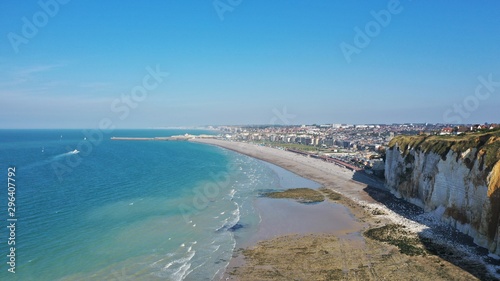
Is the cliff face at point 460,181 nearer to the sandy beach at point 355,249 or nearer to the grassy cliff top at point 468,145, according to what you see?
the grassy cliff top at point 468,145

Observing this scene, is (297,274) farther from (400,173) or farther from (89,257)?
(400,173)

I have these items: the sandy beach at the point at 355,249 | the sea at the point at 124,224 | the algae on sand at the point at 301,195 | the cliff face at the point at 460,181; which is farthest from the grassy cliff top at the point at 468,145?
the sea at the point at 124,224

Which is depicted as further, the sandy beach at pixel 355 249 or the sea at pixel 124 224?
the sea at pixel 124 224

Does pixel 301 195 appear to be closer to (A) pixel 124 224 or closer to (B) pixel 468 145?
(B) pixel 468 145

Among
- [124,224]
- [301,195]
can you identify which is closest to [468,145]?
[301,195]

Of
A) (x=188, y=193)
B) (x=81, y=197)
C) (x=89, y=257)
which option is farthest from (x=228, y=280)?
(x=81, y=197)

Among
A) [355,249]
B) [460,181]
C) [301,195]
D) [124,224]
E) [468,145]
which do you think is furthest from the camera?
[301,195]
